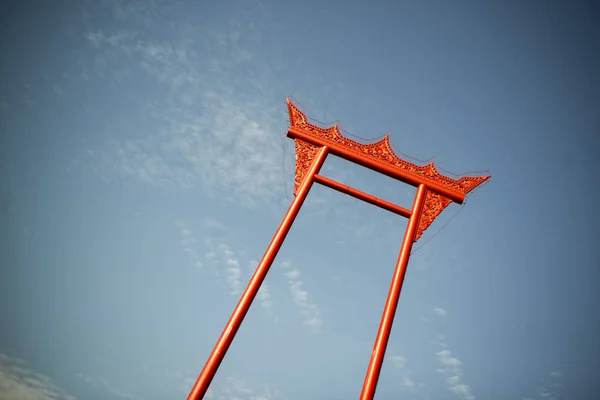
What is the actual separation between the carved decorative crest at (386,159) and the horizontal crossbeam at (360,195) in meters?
0.35

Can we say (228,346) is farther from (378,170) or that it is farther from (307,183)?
(378,170)

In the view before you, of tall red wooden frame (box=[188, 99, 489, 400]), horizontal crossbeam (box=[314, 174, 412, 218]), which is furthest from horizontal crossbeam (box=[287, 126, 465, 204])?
horizontal crossbeam (box=[314, 174, 412, 218])

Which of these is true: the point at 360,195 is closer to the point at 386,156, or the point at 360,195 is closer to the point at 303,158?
the point at 386,156

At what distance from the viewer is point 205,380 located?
349 centimetres

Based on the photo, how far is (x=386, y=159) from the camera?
590cm

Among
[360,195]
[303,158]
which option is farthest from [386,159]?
[303,158]

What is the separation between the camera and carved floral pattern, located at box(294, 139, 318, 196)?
5.50 metres

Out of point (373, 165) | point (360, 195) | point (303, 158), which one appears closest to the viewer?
point (360, 195)

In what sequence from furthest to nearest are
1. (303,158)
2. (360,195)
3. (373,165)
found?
(373,165)
(303,158)
(360,195)

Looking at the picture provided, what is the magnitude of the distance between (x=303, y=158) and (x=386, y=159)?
1.36m

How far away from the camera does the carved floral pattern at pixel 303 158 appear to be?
5504mm

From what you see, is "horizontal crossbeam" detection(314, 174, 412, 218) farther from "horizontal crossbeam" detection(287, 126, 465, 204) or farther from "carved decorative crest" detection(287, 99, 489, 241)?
"horizontal crossbeam" detection(287, 126, 465, 204)

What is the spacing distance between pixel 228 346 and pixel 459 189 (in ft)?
13.8

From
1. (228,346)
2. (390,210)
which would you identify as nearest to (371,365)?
(228,346)
